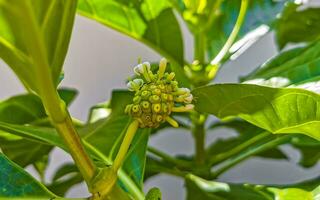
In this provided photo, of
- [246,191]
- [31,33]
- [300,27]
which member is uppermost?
[31,33]

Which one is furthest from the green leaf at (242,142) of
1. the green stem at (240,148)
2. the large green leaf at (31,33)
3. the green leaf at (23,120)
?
the large green leaf at (31,33)

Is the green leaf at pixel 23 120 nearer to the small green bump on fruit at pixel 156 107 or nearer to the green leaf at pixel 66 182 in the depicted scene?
the green leaf at pixel 66 182

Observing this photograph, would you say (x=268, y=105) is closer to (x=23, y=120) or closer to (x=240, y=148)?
(x=240, y=148)

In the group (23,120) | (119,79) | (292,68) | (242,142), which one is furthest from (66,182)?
(119,79)

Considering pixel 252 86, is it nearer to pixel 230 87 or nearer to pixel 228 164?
pixel 230 87

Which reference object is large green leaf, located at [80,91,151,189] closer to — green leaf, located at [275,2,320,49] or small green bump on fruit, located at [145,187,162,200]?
small green bump on fruit, located at [145,187,162,200]

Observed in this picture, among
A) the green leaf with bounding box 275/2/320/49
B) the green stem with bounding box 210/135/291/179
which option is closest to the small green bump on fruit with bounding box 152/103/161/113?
the green stem with bounding box 210/135/291/179
